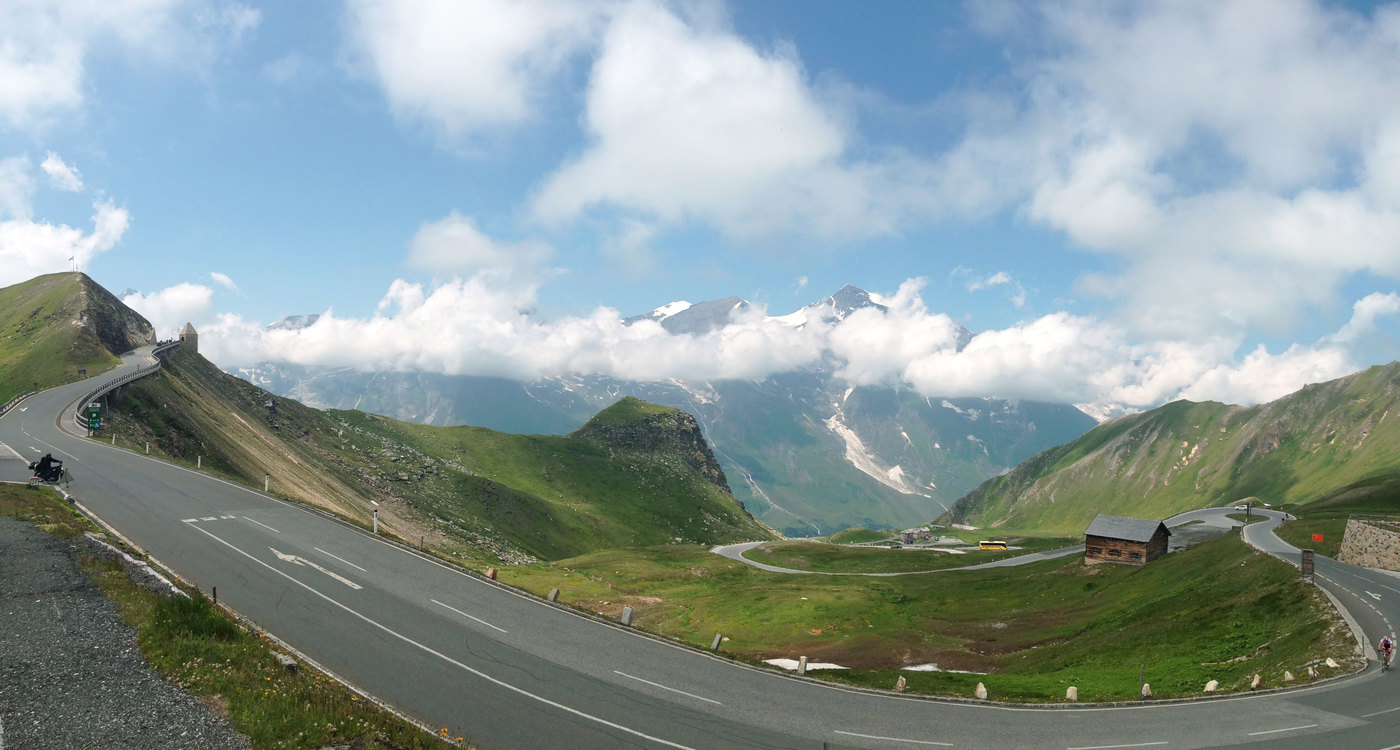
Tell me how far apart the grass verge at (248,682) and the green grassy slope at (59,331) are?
399 feet

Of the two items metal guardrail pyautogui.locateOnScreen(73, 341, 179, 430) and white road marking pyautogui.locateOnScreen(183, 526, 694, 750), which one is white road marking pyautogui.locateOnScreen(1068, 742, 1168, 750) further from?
metal guardrail pyautogui.locateOnScreen(73, 341, 179, 430)

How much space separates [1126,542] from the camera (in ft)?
334

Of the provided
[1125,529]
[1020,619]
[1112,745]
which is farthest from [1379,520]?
[1112,745]

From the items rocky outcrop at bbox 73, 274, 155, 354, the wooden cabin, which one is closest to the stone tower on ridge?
rocky outcrop at bbox 73, 274, 155, 354

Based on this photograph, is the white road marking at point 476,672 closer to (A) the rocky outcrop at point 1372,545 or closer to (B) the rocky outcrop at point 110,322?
(A) the rocky outcrop at point 1372,545

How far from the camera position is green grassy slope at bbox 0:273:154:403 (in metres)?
121

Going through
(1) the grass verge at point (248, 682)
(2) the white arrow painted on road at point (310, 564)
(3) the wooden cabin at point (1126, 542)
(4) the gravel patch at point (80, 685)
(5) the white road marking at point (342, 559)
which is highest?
(3) the wooden cabin at point (1126, 542)

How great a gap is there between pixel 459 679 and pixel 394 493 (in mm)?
135874

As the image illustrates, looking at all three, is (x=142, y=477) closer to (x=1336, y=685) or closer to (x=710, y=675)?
(x=710, y=675)

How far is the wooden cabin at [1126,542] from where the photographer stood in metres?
101

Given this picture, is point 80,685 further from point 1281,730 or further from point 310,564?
point 1281,730

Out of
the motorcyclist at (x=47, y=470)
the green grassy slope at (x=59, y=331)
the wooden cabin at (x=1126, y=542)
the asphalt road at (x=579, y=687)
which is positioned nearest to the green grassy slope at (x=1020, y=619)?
the wooden cabin at (x=1126, y=542)

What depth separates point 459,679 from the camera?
99.0ft

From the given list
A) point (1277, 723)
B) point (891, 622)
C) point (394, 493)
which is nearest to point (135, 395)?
point (394, 493)
